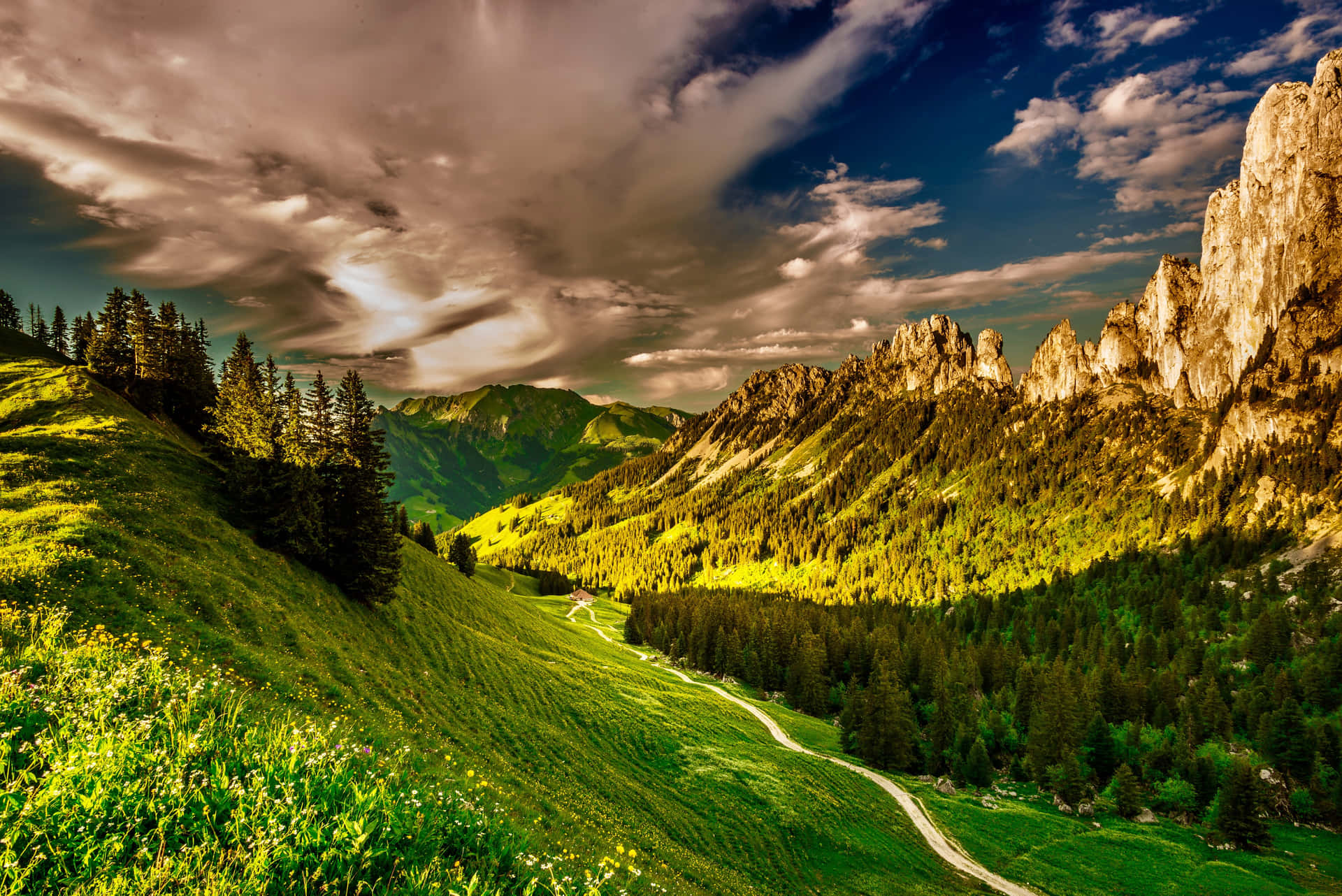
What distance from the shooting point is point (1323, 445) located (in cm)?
14412

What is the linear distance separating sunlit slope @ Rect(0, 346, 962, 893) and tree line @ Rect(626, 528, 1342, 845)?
115ft

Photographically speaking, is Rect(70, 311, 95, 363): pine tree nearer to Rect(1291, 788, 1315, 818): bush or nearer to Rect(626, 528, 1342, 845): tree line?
Rect(626, 528, 1342, 845): tree line

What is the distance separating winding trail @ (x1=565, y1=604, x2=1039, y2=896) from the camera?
41.1 metres

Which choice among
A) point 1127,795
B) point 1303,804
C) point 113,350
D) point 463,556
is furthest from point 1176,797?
point 113,350

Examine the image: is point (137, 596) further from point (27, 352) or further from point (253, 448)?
point (27, 352)

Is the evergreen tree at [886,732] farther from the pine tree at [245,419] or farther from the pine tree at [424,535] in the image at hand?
the pine tree at [424,535]

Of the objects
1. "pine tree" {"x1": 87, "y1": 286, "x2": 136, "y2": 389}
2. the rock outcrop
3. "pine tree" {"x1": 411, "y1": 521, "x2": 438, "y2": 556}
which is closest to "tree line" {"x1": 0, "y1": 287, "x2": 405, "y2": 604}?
"pine tree" {"x1": 87, "y1": 286, "x2": 136, "y2": 389}

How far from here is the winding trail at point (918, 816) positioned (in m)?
41.1

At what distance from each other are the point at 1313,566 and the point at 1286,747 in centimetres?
6536

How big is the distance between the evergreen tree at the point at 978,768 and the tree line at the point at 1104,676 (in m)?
0.22

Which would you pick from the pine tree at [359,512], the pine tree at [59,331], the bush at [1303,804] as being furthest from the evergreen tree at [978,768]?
the pine tree at [59,331]

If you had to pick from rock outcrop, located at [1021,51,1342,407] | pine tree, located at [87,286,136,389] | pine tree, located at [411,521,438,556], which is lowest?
pine tree, located at [411,521,438,556]

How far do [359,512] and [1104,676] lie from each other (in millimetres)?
116014

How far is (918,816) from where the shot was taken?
49656mm
